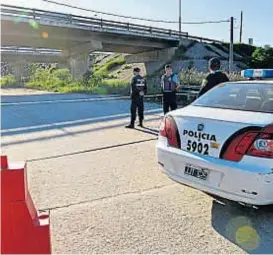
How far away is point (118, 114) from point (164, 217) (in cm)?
901

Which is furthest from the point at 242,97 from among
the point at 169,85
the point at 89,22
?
the point at 89,22

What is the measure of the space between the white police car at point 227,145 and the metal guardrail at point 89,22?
1093 inches

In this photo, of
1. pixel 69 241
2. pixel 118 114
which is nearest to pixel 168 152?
pixel 69 241

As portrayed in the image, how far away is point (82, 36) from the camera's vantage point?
117ft

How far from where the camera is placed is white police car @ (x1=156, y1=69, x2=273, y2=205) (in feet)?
11.4

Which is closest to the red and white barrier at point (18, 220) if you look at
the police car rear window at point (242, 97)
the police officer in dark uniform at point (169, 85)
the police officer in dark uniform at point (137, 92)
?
the police car rear window at point (242, 97)

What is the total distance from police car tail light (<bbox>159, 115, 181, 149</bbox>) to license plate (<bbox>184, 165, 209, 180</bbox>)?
29 cm

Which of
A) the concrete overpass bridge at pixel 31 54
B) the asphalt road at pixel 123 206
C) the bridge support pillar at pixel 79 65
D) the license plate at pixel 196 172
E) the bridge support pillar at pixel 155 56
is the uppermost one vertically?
the concrete overpass bridge at pixel 31 54

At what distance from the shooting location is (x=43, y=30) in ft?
104

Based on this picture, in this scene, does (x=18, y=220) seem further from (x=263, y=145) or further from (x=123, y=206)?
(x=263, y=145)

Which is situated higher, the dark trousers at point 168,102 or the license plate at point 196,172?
the dark trousers at point 168,102

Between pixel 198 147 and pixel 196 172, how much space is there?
25 cm

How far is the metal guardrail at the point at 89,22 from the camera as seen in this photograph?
3023cm

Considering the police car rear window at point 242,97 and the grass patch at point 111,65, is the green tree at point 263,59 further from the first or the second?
the police car rear window at point 242,97
